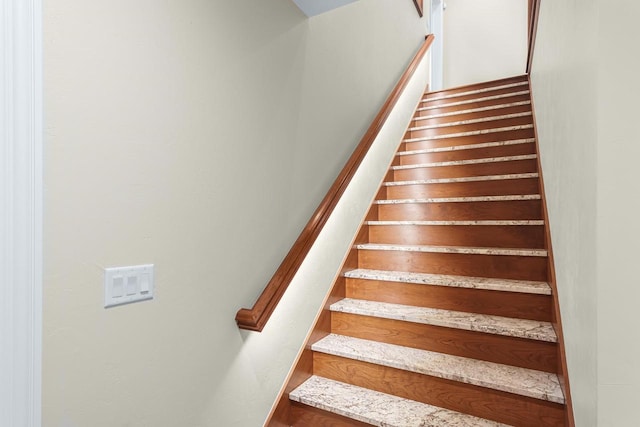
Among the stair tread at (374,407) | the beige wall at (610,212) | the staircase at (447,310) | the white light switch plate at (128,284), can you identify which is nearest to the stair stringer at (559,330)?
the staircase at (447,310)

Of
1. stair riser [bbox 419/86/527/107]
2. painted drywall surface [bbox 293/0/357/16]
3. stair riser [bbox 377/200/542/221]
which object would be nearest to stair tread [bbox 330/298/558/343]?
stair riser [bbox 377/200/542/221]

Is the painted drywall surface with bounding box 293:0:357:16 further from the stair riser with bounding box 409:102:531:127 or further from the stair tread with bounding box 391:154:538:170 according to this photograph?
the stair riser with bounding box 409:102:531:127

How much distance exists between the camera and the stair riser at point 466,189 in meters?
2.23

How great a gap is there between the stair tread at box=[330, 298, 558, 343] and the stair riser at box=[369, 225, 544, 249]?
480 millimetres

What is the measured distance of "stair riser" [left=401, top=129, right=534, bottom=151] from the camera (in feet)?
8.71

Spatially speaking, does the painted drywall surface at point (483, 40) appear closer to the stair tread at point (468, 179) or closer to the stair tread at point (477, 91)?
the stair tread at point (477, 91)

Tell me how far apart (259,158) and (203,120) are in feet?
1.01

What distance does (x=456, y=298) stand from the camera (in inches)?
71.2

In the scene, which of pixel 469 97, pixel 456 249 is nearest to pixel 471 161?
pixel 456 249

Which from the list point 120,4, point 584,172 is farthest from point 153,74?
point 584,172

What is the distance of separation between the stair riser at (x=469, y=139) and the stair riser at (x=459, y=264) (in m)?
1.25

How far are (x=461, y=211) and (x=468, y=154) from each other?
661 mm

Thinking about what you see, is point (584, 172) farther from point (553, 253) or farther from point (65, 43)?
point (65, 43)

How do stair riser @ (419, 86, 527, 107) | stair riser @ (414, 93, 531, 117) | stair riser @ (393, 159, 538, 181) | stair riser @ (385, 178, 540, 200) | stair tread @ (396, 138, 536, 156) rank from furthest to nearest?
stair riser @ (419, 86, 527, 107) < stair riser @ (414, 93, 531, 117) < stair tread @ (396, 138, 536, 156) < stair riser @ (393, 159, 538, 181) < stair riser @ (385, 178, 540, 200)
